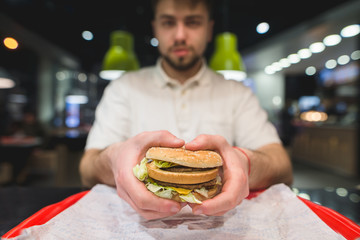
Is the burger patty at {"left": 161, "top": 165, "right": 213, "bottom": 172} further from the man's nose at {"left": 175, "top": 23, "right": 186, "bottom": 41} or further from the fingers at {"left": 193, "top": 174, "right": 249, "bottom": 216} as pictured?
the man's nose at {"left": 175, "top": 23, "right": 186, "bottom": 41}

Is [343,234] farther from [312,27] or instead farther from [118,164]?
[312,27]

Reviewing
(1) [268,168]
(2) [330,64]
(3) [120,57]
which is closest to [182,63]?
(1) [268,168]

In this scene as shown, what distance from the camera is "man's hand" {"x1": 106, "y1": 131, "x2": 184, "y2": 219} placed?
747mm

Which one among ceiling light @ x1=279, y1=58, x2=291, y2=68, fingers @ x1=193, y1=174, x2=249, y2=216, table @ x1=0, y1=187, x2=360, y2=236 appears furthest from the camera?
ceiling light @ x1=279, y1=58, x2=291, y2=68

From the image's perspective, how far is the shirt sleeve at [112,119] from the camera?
5.37 ft

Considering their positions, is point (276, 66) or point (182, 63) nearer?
point (182, 63)

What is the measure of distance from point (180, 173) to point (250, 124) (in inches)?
41.6

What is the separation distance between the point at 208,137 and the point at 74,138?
4.88 meters

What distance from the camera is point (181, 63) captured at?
5.90 ft

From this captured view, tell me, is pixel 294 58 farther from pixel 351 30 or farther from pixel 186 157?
pixel 186 157

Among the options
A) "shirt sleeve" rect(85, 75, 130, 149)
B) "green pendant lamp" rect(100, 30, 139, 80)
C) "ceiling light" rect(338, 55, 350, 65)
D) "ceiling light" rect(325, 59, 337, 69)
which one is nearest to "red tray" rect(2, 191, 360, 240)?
"shirt sleeve" rect(85, 75, 130, 149)

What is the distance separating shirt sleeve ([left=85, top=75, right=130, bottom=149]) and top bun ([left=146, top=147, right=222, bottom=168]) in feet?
2.79

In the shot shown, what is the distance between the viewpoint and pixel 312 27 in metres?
6.02

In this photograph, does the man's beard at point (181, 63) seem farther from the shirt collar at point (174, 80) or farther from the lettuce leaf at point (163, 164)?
the lettuce leaf at point (163, 164)
